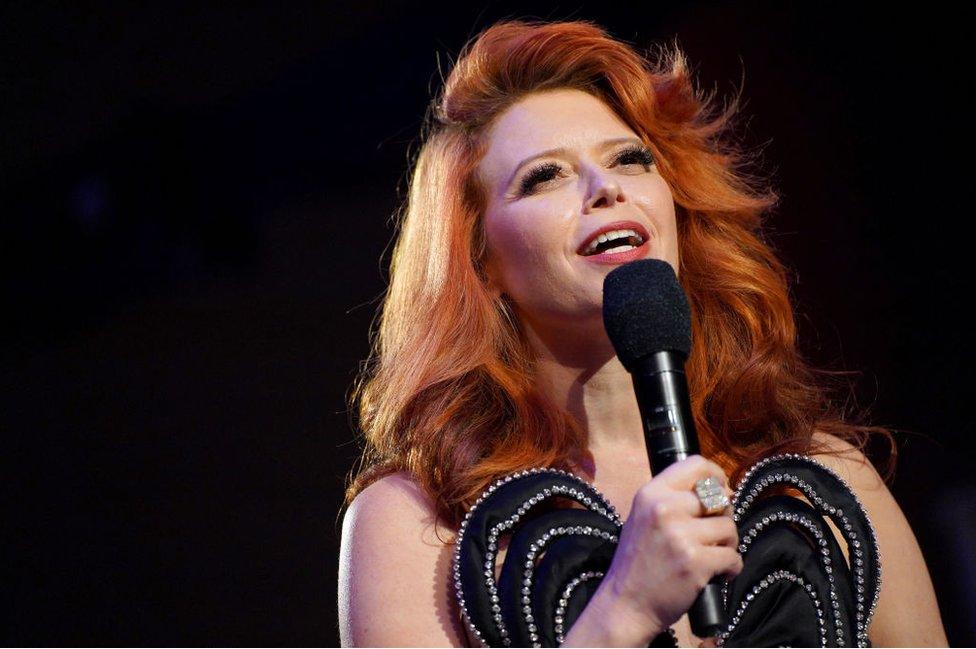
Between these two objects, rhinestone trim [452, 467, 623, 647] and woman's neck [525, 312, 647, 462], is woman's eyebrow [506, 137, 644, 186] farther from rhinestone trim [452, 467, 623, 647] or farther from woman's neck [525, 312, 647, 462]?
rhinestone trim [452, 467, 623, 647]

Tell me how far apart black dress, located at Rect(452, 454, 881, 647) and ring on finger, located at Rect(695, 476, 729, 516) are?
42cm

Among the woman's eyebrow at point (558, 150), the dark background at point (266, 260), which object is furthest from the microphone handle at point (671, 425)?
the dark background at point (266, 260)

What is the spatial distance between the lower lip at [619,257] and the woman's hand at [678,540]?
22.8 inches

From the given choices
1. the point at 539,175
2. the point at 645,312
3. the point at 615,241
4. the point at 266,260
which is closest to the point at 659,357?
the point at 645,312

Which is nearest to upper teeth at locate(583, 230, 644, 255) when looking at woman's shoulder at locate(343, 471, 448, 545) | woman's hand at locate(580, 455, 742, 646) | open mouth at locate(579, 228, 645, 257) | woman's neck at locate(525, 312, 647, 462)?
open mouth at locate(579, 228, 645, 257)

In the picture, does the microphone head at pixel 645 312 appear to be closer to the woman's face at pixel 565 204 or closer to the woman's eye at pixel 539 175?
the woman's face at pixel 565 204

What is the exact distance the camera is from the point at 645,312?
1172 millimetres

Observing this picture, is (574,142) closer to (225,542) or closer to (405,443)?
(405,443)

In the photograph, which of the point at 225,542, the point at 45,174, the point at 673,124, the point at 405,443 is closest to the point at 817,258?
the point at 673,124

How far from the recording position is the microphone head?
1.15 meters

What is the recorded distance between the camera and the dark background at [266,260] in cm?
214

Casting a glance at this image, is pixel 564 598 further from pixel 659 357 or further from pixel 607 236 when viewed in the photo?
pixel 607 236

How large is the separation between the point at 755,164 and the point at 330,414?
1100 mm

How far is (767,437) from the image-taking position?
1.75 meters
